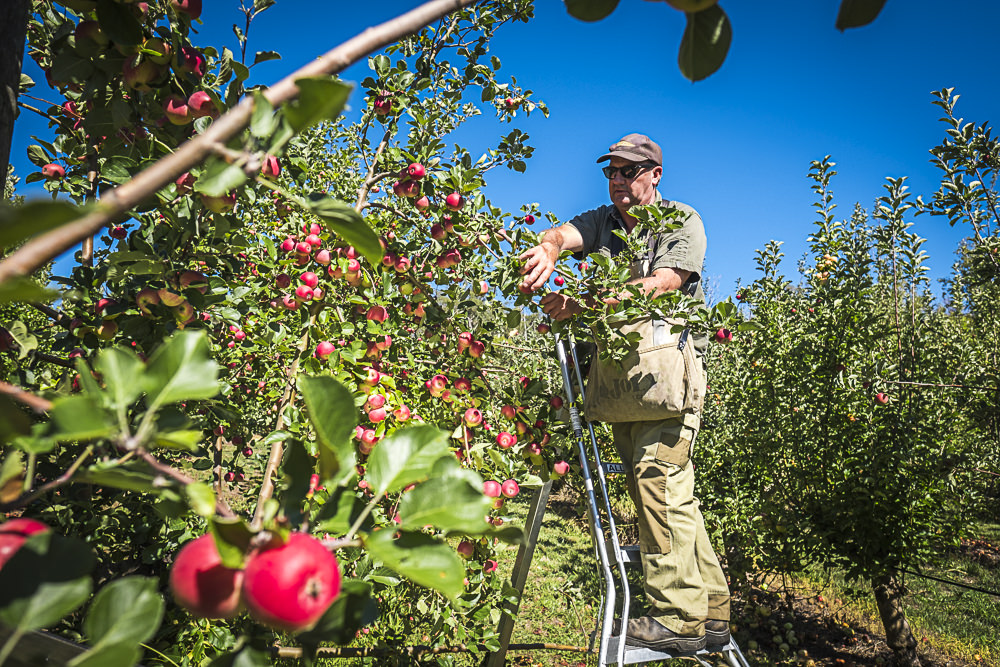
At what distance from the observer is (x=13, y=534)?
1.69 feet

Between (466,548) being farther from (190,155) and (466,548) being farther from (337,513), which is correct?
(190,155)

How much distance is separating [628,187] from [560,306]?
1.05 m

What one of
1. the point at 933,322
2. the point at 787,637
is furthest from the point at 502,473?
the point at 933,322

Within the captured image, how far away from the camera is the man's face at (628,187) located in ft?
8.73

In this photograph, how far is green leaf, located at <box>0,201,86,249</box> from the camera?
1.04 ft

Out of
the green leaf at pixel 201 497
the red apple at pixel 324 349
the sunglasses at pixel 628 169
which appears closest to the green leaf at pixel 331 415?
the green leaf at pixel 201 497

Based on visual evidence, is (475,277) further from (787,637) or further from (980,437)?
(980,437)

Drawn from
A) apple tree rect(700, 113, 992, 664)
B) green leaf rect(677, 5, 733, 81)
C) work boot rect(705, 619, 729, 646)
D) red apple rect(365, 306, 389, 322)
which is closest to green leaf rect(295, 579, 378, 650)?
green leaf rect(677, 5, 733, 81)

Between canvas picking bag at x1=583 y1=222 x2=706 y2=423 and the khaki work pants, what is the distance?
132mm

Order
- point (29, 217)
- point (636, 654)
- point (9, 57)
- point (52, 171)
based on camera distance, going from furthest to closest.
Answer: point (636, 654) < point (52, 171) < point (9, 57) < point (29, 217)

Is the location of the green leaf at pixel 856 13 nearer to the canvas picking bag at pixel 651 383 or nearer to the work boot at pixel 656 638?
the canvas picking bag at pixel 651 383

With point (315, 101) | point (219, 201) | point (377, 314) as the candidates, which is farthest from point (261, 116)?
point (377, 314)

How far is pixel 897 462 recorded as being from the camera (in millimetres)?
3379

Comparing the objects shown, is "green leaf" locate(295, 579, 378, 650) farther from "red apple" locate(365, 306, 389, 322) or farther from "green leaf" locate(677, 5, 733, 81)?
"red apple" locate(365, 306, 389, 322)
